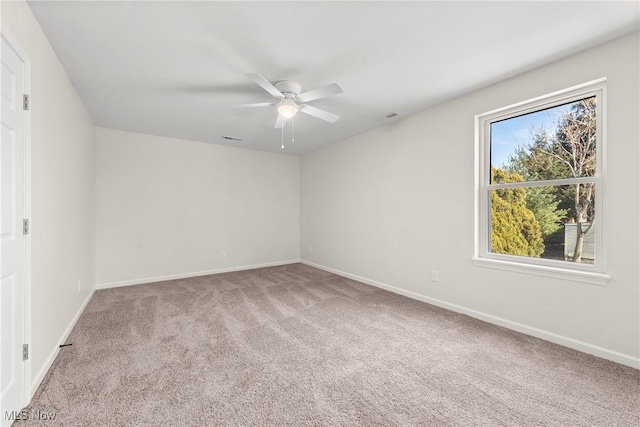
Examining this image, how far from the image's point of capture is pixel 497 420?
1533mm

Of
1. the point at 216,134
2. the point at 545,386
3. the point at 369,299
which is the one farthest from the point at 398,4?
the point at 216,134

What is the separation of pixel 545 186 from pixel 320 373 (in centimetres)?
272

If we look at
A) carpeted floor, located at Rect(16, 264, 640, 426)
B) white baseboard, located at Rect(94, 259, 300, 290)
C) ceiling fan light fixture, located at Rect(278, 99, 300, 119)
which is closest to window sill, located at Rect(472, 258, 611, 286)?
carpeted floor, located at Rect(16, 264, 640, 426)

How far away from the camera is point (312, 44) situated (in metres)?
2.11

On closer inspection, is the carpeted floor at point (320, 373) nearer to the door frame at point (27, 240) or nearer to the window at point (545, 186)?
the door frame at point (27, 240)

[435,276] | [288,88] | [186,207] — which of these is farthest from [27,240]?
[435,276]

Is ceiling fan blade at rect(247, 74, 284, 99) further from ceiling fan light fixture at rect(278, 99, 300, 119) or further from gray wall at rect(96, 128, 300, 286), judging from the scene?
gray wall at rect(96, 128, 300, 286)

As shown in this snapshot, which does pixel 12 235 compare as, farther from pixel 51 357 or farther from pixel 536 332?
pixel 536 332

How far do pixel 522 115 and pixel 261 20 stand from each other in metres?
2.70

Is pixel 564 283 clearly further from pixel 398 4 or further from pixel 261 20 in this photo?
pixel 261 20

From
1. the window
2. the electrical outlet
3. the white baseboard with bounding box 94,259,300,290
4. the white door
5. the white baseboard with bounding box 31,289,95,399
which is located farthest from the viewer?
the white baseboard with bounding box 94,259,300,290

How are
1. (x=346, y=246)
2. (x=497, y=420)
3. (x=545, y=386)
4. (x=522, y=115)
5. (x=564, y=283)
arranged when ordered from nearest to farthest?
(x=497, y=420), (x=545, y=386), (x=564, y=283), (x=522, y=115), (x=346, y=246)

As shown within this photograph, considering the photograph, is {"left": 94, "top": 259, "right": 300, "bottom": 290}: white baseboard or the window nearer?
the window

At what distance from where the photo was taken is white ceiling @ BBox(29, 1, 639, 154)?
1.78 meters
